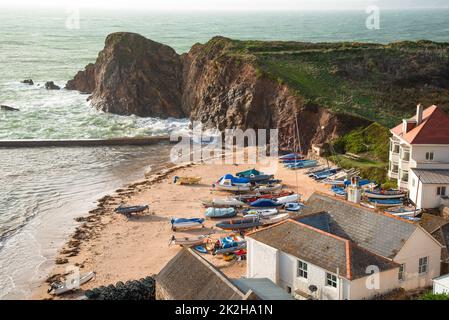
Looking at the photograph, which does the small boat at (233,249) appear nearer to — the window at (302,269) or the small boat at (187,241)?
the small boat at (187,241)

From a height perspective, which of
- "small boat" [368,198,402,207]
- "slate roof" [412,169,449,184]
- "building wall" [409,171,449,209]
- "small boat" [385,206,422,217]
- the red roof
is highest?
the red roof

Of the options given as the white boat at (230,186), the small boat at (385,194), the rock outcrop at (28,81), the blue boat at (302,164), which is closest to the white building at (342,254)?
the small boat at (385,194)

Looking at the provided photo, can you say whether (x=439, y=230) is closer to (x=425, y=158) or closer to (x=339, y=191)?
(x=425, y=158)

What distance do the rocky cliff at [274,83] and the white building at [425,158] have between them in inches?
524

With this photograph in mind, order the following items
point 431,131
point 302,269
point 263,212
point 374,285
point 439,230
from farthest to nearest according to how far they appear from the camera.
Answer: point 431,131 < point 263,212 < point 439,230 < point 302,269 < point 374,285

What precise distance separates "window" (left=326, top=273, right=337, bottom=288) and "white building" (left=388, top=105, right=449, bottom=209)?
1672cm

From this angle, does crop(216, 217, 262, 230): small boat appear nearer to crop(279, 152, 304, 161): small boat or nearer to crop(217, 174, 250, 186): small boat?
crop(217, 174, 250, 186): small boat

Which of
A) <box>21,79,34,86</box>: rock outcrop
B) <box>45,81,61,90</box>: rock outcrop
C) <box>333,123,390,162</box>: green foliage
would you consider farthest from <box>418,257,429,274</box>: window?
<box>21,79,34,86</box>: rock outcrop

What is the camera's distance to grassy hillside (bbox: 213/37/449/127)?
189ft

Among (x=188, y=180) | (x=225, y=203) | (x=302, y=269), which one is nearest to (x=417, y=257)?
(x=302, y=269)

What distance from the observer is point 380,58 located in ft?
232

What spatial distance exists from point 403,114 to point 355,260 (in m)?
39.1

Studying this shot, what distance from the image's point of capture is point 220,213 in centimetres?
3703

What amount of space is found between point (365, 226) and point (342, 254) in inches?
133
